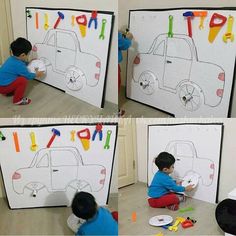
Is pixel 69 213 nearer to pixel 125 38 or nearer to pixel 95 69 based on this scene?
pixel 95 69

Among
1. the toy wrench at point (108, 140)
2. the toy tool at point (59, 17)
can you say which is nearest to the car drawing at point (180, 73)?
the toy wrench at point (108, 140)

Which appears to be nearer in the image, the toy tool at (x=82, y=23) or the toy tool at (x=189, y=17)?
the toy tool at (x=189, y=17)

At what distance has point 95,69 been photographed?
4.50 ft

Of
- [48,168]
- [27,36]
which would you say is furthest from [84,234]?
[27,36]

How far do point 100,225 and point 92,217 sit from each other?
0.04 metres

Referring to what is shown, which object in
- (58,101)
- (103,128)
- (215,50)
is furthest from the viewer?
(58,101)

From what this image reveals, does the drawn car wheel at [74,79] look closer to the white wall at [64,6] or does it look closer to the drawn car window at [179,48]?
the white wall at [64,6]

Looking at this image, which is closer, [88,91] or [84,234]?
[84,234]

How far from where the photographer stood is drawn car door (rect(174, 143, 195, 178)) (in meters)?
1.50

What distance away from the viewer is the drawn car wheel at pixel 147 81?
1.28m

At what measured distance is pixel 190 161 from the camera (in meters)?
1.51

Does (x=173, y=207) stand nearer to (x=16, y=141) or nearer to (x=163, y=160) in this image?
(x=163, y=160)

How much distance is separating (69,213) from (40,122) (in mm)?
371

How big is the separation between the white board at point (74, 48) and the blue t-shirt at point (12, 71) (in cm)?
8
